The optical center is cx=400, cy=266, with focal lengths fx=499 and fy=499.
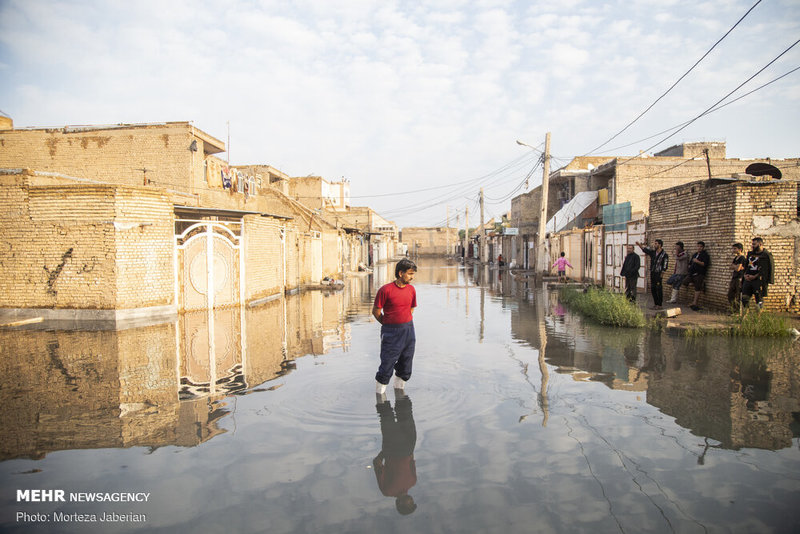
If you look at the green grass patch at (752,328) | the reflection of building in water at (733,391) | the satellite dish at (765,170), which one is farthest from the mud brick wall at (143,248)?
the satellite dish at (765,170)

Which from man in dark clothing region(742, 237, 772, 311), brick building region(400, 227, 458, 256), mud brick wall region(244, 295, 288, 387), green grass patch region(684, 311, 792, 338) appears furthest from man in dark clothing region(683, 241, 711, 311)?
brick building region(400, 227, 458, 256)

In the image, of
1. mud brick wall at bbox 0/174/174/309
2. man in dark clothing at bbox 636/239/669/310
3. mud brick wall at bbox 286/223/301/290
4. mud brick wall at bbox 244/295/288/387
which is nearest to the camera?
mud brick wall at bbox 244/295/288/387

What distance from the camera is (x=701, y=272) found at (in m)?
12.2

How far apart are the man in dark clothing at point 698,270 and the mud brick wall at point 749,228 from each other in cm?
13

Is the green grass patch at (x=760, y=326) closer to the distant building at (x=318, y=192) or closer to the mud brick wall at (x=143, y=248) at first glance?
the mud brick wall at (x=143, y=248)

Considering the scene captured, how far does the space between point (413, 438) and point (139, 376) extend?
453cm

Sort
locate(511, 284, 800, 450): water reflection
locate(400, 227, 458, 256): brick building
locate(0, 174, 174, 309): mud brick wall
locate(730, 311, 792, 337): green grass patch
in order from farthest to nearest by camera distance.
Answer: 1. locate(400, 227, 458, 256): brick building
2. locate(0, 174, 174, 309): mud brick wall
3. locate(730, 311, 792, 337): green grass patch
4. locate(511, 284, 800, 450): water reflection

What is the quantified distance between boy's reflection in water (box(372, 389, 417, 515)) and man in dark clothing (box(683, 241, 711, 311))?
9.55 metres

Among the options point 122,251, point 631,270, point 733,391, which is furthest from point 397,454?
point 631,270

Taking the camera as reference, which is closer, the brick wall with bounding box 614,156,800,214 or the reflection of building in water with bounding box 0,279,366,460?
the reflection of building in water with bounding box 0,279,366,460

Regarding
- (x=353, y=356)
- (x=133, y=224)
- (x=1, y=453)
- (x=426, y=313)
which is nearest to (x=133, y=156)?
(x=133, y=224)

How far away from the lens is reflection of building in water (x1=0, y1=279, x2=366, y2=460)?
502 centimetres

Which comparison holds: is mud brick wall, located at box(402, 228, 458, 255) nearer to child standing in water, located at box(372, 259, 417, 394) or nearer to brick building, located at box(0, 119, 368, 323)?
brick building, located at box(0, 119, 368, 323)

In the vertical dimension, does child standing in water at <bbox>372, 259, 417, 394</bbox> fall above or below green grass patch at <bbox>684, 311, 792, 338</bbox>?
above
